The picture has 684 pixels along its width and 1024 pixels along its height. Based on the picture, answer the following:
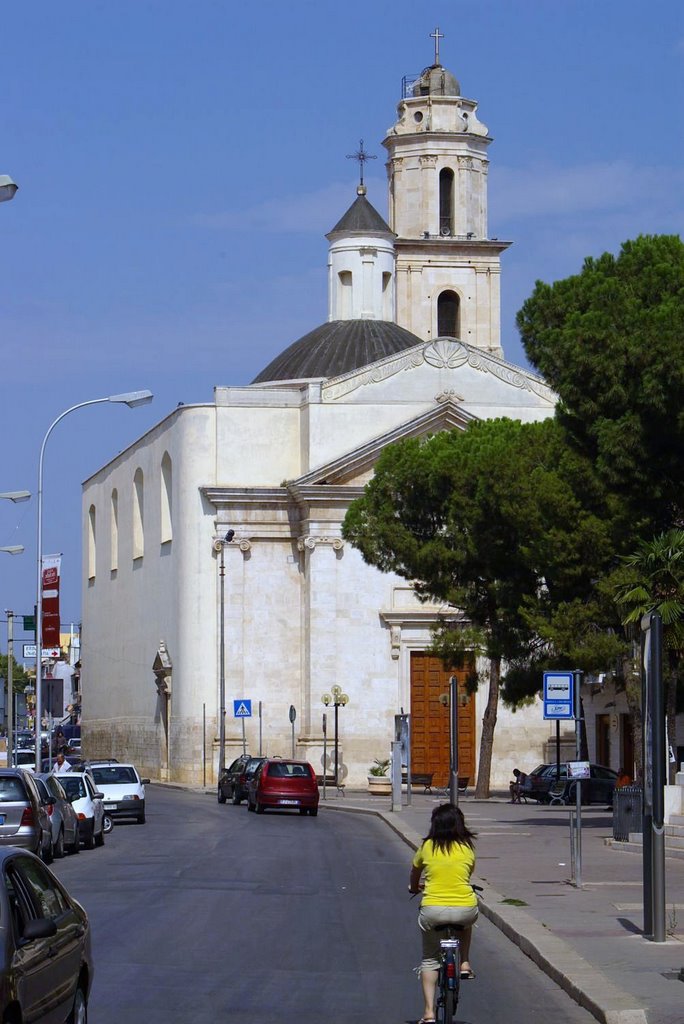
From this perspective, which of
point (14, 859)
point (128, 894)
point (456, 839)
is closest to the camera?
point (14, 859)

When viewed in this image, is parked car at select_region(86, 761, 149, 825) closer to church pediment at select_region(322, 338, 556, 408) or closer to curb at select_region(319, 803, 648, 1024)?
curb at select_region(319, 803, 648, 1024)

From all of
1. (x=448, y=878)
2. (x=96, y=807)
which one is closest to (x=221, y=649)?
(x=96, y=807)

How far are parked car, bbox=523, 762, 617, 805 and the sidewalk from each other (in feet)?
44.7

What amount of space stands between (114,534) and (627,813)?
5520cm

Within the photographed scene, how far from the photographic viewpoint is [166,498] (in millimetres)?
72000

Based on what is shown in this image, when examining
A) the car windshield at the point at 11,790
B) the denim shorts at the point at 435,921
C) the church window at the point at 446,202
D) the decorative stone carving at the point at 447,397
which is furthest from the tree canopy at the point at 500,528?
the church window at the point at 446,202

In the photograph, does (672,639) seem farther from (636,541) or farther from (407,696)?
(407,696)

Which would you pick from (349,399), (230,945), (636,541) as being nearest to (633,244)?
(636,541)

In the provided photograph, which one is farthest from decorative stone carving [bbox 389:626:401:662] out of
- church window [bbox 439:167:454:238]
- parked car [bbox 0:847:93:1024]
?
parked car [bbox 0:847:93:1024]

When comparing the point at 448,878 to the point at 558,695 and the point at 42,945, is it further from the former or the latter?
the point at 558,695

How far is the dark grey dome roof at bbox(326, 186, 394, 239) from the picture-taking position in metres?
74.4

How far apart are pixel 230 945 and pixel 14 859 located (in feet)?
22.1

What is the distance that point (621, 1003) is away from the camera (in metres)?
11.7

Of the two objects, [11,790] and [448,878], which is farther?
[11,790]
